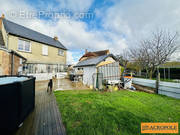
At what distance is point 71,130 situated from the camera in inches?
87.0

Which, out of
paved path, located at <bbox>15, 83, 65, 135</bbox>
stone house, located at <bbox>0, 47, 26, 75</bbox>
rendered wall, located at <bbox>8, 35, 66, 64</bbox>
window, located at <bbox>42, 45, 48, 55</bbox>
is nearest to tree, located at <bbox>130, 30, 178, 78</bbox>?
paved path, located at <bbox>15, 83, 65, 135</bbox>

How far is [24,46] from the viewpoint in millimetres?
10656

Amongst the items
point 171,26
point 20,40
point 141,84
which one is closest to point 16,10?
point 20,40

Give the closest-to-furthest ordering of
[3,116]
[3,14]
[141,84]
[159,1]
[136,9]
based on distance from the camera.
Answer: [3,116], [159,1], [136,9], [141,84], [3,14]

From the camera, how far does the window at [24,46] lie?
10.3 meters

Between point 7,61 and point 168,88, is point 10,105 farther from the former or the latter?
point 168,88

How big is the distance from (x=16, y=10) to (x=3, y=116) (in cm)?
1517

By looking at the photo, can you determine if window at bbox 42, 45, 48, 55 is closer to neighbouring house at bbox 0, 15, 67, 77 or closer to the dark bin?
neighbouring house at bbox 0, 15, 67, 77

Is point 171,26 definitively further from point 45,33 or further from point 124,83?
point 45,33

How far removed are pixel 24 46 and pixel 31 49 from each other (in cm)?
90

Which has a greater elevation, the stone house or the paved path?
the stone house

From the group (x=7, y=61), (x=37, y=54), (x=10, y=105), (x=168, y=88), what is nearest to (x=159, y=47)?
(x=168, y=88)

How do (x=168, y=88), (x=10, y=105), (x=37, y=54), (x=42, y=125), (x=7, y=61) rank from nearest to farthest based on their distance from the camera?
(x=10, y=105), (x=42, y=125), (x=168, y=88), (x=7, y=61), (x=37, y=54)

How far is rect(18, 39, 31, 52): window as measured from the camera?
10.3 m
